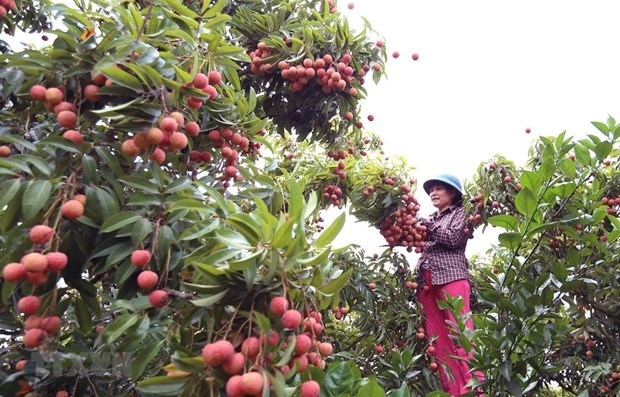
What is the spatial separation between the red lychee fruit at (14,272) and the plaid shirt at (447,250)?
2.63m

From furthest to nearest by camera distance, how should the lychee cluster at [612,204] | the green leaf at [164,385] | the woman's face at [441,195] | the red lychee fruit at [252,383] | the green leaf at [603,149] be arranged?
1. the woman's face at [441,195]
2. the lychee cluster at [612,204]
3. the green leaf at [603,149]
4. the green leaf at [164,385]
5. the red lychee fruit at [252,383]

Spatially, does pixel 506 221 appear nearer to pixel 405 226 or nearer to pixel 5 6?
pixel 5 6

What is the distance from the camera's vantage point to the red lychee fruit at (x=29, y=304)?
1069mm

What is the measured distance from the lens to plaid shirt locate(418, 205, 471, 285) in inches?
130

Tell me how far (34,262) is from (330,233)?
1.83 ft

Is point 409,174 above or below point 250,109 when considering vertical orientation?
above

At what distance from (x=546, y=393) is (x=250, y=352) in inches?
139

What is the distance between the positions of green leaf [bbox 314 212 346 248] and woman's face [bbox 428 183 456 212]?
2736 millimetres

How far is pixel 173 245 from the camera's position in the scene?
1293 millimetres

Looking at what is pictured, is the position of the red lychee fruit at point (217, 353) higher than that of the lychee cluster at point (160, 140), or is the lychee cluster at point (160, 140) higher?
the lychee cluster at point (160, 140)

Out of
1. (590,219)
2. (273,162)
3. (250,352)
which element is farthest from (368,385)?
(273,162)

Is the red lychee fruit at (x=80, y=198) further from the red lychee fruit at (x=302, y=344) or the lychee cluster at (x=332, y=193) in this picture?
the lychee cluster at (x=332, y=193)

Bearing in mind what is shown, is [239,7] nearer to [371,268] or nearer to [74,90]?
[74,90]

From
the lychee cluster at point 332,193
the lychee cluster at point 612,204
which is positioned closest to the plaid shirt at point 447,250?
the lychee cluster at point 332,193
